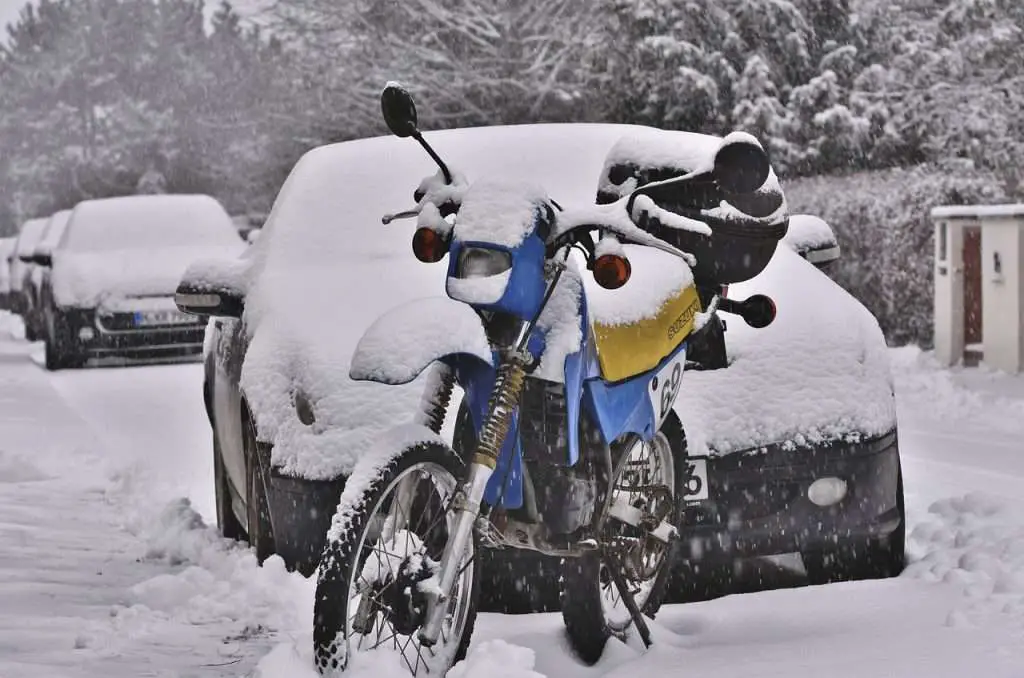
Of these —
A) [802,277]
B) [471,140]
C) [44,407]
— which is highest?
[471,140]

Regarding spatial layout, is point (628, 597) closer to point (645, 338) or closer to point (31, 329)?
point (645, 338)

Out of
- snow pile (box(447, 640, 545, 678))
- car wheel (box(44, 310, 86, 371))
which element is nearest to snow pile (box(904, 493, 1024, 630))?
snow pile (box(447, 640, 545, 678))

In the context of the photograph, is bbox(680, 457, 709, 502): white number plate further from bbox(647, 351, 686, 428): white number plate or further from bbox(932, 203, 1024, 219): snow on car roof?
bbox(932, 203, 1024, 219): snow on car roof

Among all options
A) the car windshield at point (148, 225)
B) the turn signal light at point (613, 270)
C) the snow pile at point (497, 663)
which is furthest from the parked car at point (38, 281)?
the turn signal light at point (613, 270)

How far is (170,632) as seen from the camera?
15.1 ft

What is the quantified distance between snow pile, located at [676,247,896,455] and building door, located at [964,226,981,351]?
8429 mm

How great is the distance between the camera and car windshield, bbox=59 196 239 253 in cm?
1537

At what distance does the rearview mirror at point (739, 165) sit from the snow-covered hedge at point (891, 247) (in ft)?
36.4

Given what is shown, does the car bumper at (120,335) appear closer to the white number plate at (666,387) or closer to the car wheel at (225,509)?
the car wheel at (225,509)

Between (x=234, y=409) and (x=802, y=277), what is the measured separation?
6.48 ft

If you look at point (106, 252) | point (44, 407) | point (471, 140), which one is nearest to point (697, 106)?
point (106, 252)

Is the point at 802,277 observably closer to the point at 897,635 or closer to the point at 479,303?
the point at 897,635

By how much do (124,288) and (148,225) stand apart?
1.38 meters

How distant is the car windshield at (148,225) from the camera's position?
15.4m
